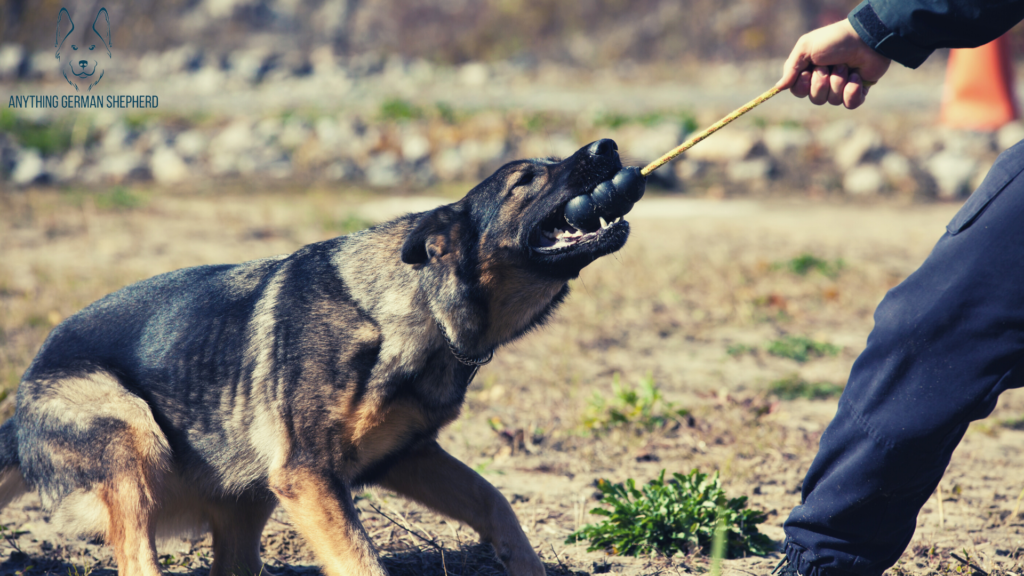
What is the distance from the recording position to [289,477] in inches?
111

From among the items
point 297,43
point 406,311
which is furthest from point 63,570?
point 297,43

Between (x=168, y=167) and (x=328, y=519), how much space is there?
930 centimetres

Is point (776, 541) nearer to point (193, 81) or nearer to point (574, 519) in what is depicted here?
point (574, 519)

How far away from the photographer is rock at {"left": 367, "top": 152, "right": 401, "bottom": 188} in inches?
414

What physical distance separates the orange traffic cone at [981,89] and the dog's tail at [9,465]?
10704mm

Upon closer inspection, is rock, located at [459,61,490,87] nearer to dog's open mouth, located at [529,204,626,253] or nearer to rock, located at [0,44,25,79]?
rock, located at [0,44,25,79]

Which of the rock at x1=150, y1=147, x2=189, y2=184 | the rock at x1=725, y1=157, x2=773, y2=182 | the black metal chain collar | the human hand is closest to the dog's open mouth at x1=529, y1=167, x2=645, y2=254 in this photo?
the black metal chain collar

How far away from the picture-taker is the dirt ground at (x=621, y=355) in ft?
11.0

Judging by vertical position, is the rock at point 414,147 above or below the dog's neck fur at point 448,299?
above

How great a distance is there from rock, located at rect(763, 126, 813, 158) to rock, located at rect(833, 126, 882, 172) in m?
0.47

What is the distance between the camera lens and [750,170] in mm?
10273

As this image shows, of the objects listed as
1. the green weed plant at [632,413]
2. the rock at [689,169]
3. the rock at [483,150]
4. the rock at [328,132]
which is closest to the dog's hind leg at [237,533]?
the green weed plant at [632,413]

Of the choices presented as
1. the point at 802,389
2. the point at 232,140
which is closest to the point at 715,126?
the point at 802,389

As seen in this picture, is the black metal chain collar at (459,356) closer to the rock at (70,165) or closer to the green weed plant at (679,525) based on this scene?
the green weed plant at (679,525)
